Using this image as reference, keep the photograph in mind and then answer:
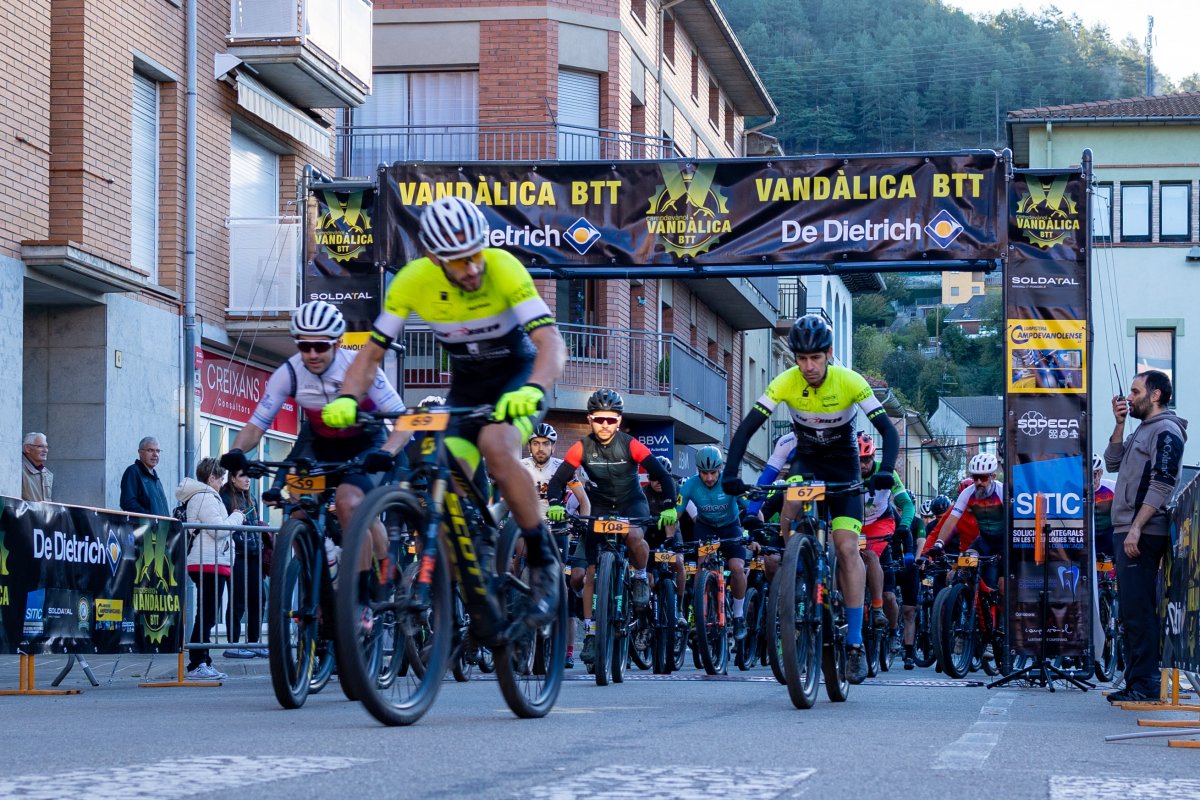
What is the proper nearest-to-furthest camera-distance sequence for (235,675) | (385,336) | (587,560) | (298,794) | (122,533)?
1. (298,794)
2. (385,336)
3. (122,533)
4. (587,560)
5. (235,675)

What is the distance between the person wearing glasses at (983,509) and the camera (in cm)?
1714

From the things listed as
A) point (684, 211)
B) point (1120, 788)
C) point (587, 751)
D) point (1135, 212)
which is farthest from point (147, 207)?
point (1135, 212)

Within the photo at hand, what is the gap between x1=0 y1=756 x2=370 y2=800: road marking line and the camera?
201 inches

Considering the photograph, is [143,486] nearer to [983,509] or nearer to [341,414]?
[983,509]

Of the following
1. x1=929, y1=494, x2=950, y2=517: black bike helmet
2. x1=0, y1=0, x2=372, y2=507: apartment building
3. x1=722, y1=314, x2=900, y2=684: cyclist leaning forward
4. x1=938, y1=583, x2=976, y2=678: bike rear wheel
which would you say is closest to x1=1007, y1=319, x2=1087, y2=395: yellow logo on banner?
x1=938, y1=583, x2=976, y2=678: bike rear wheel

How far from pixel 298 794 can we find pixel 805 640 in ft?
17.0

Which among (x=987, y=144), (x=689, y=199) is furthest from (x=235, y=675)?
(x=987, y=144)

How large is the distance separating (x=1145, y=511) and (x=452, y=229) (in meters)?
5.24

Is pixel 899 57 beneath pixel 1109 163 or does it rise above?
above

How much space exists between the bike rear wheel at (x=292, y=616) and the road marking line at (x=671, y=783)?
315 centimetres

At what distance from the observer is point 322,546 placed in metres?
9.35

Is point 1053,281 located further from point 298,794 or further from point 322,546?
point 298,794

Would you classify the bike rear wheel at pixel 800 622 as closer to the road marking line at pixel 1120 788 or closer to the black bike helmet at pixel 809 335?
the black bike helmet at pixel 809 335

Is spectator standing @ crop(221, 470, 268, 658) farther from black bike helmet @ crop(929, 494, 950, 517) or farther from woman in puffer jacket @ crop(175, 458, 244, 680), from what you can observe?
black bike helmet @ crop(929, 494, 950, 517)
